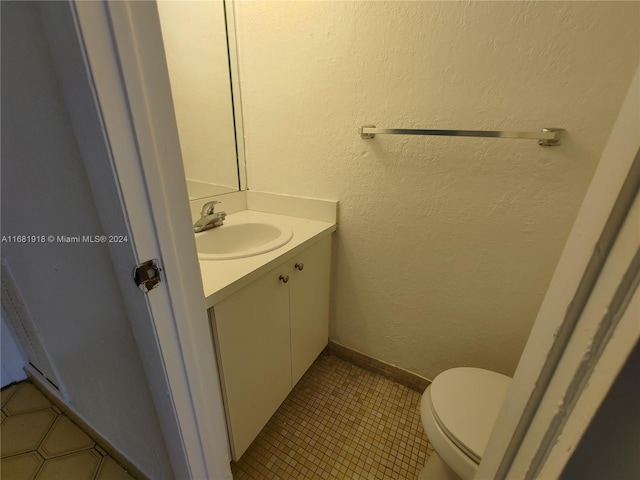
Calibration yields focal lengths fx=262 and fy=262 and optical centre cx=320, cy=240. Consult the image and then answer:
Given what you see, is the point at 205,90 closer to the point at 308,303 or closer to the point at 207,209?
the point at 207,209

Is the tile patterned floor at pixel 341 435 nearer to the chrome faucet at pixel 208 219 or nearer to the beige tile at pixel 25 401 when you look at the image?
the chrome faucet at pixel 208 219

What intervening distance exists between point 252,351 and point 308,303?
358 mm

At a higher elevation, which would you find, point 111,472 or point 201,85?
point 201,85

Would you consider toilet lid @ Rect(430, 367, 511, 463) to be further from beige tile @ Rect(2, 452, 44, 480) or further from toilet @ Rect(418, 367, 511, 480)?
beige tile @ Rect(2, 452, 44, 480)

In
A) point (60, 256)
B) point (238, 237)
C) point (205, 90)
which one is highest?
point (205, 90)

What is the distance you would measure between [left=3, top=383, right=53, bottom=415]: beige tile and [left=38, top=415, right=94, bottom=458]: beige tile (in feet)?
0.56

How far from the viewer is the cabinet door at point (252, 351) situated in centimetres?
74

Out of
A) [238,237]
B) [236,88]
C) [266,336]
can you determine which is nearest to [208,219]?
[238,237]

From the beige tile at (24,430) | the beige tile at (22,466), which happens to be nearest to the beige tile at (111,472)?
the beige tile at (22,466)

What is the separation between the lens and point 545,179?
83 centimetres

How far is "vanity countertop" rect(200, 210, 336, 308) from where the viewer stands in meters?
0.68

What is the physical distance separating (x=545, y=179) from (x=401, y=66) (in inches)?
23.9

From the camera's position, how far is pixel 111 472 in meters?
0.96

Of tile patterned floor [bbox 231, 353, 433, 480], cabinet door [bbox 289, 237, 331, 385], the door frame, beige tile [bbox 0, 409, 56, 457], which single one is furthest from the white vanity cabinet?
beige tile [bbox 0, 409, 56, 457]
